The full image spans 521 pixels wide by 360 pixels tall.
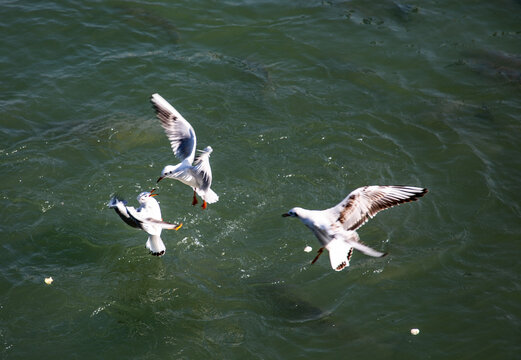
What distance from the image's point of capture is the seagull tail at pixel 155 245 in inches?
317

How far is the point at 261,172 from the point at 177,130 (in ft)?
5.41

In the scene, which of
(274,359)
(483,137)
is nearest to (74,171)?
(274,359)

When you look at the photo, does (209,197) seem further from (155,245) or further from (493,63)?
(493,63)

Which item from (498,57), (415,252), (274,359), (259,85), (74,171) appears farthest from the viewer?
(498,57)

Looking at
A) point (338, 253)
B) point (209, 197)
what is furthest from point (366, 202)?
point (209, 197)

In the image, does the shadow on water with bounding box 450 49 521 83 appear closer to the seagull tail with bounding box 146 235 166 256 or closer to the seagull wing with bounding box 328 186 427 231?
the seagull wing with bounding box 328 186 427 231

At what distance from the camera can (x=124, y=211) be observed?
7.37 metres

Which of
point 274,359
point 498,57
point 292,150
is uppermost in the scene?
point 498,57

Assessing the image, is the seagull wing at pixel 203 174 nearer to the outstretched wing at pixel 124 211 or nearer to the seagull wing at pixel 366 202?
the outstretched wing at pixel 124 211

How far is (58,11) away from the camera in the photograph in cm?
1374

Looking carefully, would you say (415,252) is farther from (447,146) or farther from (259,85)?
(259,85)

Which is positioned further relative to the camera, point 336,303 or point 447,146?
point 447,146

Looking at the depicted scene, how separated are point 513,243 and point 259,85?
5738mm

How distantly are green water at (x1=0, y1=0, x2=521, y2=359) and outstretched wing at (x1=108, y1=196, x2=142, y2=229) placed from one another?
1.14 metres
